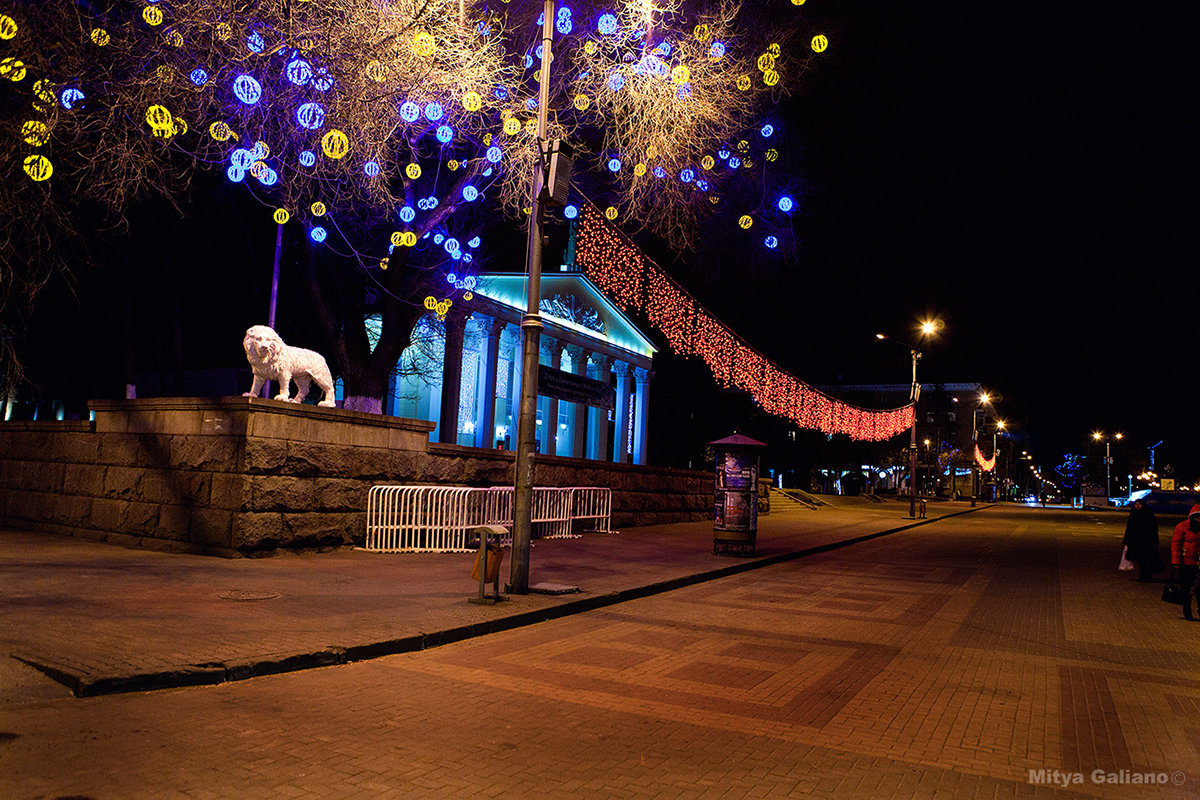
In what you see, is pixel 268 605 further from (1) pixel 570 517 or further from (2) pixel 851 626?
(1) pixel 570 517

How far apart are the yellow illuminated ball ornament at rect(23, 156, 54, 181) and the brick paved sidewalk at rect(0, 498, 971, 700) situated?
4294mm

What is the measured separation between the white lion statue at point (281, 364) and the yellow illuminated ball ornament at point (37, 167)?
3692 millimetres

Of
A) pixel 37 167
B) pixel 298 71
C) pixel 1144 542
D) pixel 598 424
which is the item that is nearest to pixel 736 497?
pixel 1144 542

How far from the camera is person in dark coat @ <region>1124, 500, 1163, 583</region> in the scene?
14.7 metres

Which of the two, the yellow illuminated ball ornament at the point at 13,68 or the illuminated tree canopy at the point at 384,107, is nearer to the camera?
the yellow illuminated ball ornament at the point at 13,68

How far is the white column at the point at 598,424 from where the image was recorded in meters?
44.9

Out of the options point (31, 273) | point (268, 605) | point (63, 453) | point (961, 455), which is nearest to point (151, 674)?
point (268, 605)

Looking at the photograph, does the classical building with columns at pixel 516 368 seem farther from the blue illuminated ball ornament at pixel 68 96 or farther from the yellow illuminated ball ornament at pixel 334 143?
the blue illuminated ball ornament at pixel 68 96

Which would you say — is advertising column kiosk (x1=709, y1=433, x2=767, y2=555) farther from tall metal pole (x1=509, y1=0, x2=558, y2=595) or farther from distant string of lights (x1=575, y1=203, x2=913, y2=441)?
tall metal pole (x1=509, y1=0, x2=558, y2=595)

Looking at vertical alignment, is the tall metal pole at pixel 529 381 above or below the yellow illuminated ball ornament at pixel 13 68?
below

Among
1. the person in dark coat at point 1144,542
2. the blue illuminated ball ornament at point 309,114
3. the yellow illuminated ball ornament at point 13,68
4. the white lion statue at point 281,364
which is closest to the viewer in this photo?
the yellow illuminated ball ornament at point 13,68

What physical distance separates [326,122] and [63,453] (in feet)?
25.6

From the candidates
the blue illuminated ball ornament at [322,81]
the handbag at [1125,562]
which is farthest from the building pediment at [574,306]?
the handbag at [1125,562]

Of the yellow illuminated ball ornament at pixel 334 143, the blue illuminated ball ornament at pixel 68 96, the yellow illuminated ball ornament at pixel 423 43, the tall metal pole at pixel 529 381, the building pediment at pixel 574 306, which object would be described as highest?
the building pediment at pixel 574 306
